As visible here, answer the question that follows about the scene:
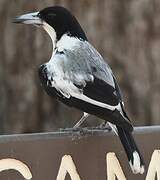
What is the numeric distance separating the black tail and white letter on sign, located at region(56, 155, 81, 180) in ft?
0.68

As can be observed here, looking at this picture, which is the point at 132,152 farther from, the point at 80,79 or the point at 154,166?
the point at 80,79

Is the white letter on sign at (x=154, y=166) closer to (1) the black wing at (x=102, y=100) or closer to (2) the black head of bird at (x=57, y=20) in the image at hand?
(1) the black wing at (x=102, y=100)

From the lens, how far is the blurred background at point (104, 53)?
22.6 ft

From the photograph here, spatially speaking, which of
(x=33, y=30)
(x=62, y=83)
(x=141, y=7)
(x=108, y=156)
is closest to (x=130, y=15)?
(x=141, y=7)

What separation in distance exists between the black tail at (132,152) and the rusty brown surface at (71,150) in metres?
0.03

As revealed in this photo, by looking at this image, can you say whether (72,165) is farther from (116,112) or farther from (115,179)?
(116,112)

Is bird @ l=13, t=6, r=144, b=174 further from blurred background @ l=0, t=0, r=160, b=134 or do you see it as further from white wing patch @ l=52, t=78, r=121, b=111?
blurred background @ l=0, t=0, r=160, b=134

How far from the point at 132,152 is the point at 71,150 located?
23cm

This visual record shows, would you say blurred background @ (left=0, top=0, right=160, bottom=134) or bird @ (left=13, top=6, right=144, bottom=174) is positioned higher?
bird @ (left=13, top=6, right=144, bottom=174)

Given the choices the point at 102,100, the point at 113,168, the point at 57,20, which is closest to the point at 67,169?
the point at 113,168

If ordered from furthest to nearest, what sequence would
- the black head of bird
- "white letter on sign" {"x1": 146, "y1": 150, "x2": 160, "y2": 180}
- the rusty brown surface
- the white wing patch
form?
the black head of bird → the white wing patch → "white letter on sign" {"x1": 146, "y1": 150, "x2": 160, "y2": 180} → the rusty brown surface

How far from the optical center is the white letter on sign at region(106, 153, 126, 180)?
3.52m

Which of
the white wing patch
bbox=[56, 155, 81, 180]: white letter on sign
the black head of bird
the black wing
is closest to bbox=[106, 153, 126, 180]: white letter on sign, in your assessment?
bbox=[56, 155, 81, 180]: white letter on sign

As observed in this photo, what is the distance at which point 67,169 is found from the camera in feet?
11.3
